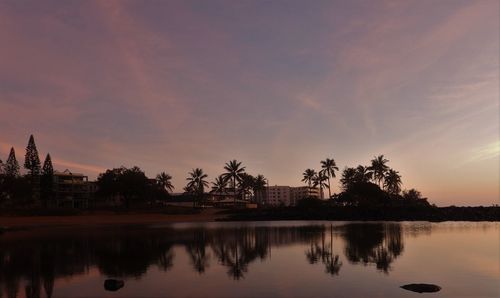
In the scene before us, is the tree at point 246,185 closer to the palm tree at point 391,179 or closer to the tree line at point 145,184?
the tree line at point 145,184

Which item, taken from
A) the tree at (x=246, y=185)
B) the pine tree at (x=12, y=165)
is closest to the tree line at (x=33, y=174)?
the pine tree at (x=12, y=165)

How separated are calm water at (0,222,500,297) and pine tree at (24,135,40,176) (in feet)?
245

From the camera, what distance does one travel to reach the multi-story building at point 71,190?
432 ft

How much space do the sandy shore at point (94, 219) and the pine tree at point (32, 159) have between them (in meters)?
23.6

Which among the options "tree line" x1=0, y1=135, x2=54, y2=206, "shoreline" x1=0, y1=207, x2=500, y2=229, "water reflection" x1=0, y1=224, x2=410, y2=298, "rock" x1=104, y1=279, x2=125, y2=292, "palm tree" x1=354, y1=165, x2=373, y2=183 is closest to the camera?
"rock" x1=104, y1=279, x2=125, y2=292

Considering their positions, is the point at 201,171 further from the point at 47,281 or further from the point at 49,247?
the point at 47,281

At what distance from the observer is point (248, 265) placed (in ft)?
93.9

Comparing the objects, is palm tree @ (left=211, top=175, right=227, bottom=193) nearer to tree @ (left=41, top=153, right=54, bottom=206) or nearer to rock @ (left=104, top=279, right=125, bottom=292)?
tree @ (left=41, top=153, right=54, bottom=206)

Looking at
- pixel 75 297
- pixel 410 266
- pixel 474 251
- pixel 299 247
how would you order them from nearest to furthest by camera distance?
pixel 75 297 → pixel 410 266 → pixel 474 251 → pixel 299 247

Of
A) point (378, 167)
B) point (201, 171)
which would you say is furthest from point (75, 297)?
point (201, 171)

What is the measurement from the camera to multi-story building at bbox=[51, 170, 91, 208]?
13162cm

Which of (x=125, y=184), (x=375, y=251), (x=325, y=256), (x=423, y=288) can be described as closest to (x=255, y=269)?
(x=325, y=256)

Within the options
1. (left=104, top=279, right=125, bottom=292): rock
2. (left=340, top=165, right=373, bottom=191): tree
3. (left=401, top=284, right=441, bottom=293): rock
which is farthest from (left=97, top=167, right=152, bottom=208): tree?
(left=401, top=284, right=441, bottom=293): rock

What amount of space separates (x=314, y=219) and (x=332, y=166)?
109ft
